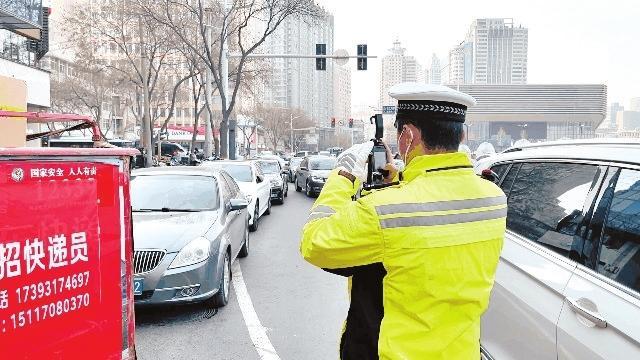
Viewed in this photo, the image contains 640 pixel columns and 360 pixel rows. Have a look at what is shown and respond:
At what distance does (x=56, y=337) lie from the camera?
2.41 meters

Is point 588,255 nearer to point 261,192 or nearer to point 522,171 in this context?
point 522,171

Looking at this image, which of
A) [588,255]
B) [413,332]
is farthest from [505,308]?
[413,332]

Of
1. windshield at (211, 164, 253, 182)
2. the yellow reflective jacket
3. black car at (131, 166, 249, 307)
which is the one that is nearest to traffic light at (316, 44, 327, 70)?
windshield at (211, 164, 253, 182)

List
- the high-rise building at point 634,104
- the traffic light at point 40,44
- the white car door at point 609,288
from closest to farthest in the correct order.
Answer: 1. the white car door at point 609,288
2. the traffic light at point 40,44
3. the high-rise building at point 634,104

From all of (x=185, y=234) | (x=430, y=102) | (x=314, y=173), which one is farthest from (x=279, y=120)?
(x=430, y=102)

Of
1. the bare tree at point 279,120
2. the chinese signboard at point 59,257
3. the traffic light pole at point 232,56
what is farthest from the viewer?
the bare tree at point 279,120

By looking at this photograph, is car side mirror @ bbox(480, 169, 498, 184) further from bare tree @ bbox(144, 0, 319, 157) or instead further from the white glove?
bare tree @ bbox(144, 0, 319, 157)

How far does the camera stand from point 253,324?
17.4 feet

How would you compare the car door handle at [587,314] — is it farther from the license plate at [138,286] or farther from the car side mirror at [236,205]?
the car side mirror at [236,205]

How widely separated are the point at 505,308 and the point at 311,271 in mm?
5026

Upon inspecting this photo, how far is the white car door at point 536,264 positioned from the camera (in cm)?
242

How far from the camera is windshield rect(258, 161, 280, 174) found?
60.3 ft

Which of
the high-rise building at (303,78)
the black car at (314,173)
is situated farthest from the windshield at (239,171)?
the high-rise building at (303,78)

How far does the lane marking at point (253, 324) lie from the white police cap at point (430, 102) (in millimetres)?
3124
